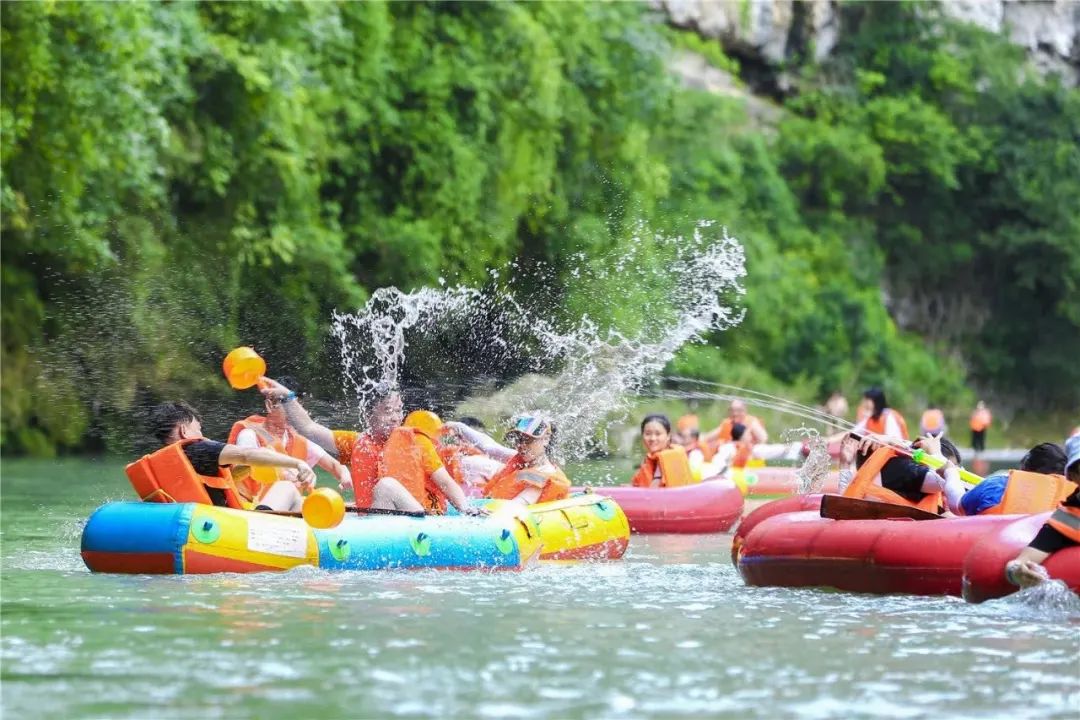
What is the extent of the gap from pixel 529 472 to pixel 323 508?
2.57 m

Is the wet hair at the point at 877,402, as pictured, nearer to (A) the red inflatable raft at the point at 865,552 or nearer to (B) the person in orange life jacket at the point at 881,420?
(B) the person in orange life jacket at the point at 881,420

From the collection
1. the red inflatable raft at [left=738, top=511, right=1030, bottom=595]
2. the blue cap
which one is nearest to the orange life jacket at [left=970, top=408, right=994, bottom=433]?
the red inflatable raft at [left=738, top=511, right=1030, bottom=595]

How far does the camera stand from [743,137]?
39.9m

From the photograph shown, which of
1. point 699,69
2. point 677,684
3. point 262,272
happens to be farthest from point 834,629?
point 699,69

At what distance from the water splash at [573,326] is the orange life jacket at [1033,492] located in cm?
928

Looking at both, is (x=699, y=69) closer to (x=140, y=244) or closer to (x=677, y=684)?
(x=140, y=244)

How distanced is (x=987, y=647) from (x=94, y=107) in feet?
47.4

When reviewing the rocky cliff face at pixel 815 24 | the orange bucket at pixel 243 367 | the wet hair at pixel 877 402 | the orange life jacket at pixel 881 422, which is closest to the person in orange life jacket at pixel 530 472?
the orange bucket at pixel 243 367

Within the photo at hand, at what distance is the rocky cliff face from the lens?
4072 centimetres

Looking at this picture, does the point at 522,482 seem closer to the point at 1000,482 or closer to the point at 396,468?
the point at 396,468

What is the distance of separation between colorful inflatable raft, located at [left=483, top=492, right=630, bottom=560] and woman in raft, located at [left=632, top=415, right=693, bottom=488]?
2.72 meters

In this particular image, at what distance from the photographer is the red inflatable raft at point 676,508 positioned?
15.3 m

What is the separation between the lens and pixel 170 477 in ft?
34.9

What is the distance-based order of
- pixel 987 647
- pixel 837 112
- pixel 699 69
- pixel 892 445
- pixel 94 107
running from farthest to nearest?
pixel 837 112 → pixel 699 69 → pixel 94 107 → pixel 892 445 → pixel 987 647
